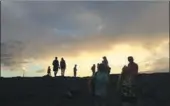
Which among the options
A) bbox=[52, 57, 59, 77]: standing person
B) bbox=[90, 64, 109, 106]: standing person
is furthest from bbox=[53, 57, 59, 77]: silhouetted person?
bbox=[90, 64, 109, 106]: standing person

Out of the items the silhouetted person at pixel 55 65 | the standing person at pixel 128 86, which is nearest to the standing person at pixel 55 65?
the silhouetted person at pixel 55 65

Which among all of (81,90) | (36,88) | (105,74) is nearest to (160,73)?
(81,90)

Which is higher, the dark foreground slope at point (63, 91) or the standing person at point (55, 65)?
the standing person at point (55, 65)

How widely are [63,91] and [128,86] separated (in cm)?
933

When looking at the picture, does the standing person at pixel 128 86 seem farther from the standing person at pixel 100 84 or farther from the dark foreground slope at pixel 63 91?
the dark foreground slope at pixel 63 91

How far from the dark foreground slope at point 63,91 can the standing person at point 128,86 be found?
607 centimetres

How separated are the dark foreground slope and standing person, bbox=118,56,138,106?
6.07 metres

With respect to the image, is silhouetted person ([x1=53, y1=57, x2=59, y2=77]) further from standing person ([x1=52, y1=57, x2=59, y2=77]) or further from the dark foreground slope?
the dark foreground slope

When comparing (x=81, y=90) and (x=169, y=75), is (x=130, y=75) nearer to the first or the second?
(x=81, y=90)

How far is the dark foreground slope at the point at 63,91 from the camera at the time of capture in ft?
73.3

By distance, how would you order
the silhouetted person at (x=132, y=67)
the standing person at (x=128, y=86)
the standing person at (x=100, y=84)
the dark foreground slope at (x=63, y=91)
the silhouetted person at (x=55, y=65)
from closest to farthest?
the standing person at (x=128, y=86)
the silhouetted person at (x=132, y=67)
the standing person at (x=100, y=84)
the dark foreground slope at (x=63, y=91)
the silhouetted person at (x=55, y=65)

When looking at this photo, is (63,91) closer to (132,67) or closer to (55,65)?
(55,65)

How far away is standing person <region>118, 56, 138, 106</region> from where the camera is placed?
49.5 ft

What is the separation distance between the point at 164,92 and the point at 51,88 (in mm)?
5272
